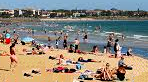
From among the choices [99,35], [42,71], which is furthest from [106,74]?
[99,35]

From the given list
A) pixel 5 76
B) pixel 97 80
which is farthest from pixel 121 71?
pixel 5 76

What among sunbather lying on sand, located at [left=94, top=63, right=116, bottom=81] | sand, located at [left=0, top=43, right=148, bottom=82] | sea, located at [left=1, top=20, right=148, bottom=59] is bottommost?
sea, located at [left=1, top=20, right=148, bottom=59]

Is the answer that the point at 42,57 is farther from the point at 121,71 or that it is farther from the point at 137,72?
the point at 121,71

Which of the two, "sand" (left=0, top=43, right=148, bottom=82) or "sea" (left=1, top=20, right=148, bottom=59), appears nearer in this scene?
"sand" (left=0, top=43, right=148, bottom=82)

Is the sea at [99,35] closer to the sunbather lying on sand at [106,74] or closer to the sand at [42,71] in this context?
the sand at [42,71]

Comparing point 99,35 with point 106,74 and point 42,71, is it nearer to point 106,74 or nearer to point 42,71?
point 42,71

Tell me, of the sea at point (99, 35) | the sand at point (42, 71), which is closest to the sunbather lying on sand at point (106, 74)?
the sand at point (42, 71)

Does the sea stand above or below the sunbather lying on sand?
below

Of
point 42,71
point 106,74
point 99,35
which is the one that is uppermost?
point 106,74

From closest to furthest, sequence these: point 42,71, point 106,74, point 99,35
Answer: point 106,74
point 42,71
point 99,35

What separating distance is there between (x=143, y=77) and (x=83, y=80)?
3044mm

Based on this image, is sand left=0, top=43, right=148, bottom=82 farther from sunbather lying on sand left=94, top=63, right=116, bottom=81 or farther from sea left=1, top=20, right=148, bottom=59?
sea left=1, top=20, right=148, bottom=59

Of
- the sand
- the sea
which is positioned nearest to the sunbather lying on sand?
the sand

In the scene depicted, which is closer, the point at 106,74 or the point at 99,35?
the point at 106,74
